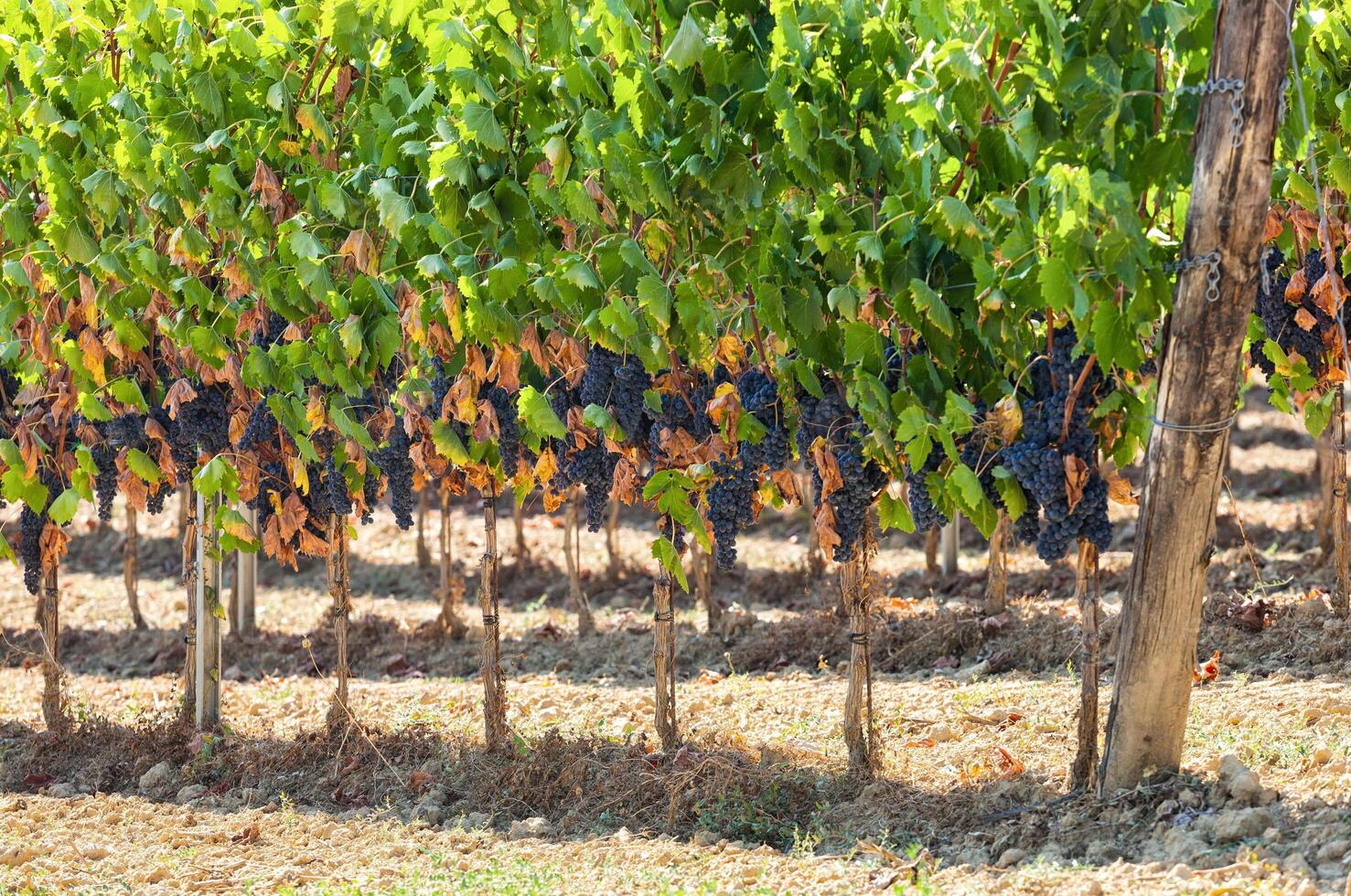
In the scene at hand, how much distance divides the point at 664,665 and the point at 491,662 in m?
0.72

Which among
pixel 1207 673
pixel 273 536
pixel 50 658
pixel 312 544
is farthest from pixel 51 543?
pixel 1207 673

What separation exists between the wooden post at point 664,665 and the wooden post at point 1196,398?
5.43ft

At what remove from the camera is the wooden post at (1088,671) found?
4.10m

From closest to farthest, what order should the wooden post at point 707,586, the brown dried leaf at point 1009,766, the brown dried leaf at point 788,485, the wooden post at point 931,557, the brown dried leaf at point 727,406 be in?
the brown dried leaf at point 727,406
the brown dried leaf at point 1009,766
the brown dried leaf at point 788,485
the wooden post at point 707,586
the wooden post at point 931,557

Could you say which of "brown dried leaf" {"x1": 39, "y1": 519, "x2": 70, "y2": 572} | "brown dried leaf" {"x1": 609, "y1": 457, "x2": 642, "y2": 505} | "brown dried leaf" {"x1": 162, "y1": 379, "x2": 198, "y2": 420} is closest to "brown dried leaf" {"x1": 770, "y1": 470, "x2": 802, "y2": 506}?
"brown dried leaf" {"x1": 609, "y1": 457, "x2": 642, "y2": 505}

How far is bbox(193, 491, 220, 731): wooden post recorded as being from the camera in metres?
5.91

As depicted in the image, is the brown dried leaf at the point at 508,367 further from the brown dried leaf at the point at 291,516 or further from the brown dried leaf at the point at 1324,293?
the brown dried leaf at the point at 1324,293

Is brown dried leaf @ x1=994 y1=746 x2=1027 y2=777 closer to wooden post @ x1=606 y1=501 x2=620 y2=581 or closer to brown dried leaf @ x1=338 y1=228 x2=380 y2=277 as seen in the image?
brown dried leaf @ x1=338 y1=228 x2=380 y2=277

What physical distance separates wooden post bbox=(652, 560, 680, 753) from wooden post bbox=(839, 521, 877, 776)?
0.69 m

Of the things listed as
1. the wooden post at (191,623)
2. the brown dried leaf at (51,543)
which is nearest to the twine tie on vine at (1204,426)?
the wooden post at (191,623)

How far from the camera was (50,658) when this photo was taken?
19.7ft

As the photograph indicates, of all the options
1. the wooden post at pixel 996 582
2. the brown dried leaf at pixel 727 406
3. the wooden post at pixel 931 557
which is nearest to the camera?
the brown dried leaf at pixel 727 406

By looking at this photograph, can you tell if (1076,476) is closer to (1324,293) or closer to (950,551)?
(1324,293)

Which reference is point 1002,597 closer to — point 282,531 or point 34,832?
point 282,531
